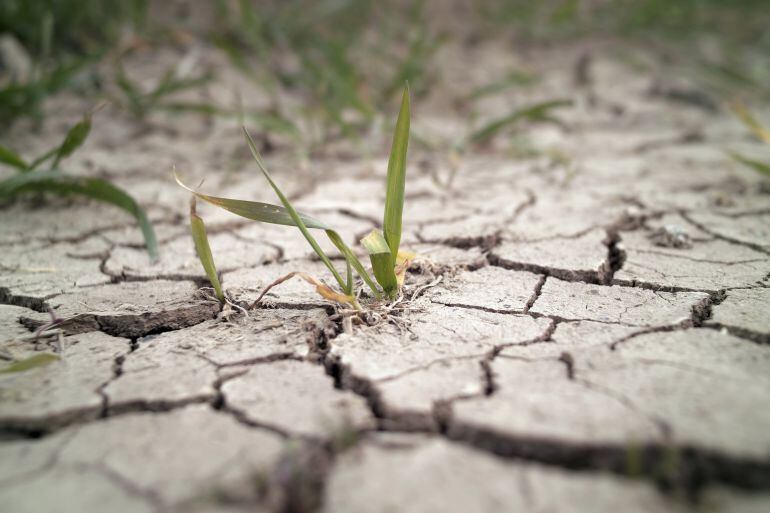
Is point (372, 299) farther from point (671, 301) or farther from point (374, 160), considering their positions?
point (374, 160)

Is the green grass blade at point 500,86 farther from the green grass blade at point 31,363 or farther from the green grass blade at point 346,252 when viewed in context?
the green grass blade at point 31,363

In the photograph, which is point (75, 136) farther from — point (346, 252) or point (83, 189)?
point (346, 252)

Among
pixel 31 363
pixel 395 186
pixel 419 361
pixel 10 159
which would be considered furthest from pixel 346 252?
pixel 10 159

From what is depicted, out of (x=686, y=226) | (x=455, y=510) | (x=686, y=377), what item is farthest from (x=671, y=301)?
(x=455, y=510)

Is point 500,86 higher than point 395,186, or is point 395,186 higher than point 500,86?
point 500,86

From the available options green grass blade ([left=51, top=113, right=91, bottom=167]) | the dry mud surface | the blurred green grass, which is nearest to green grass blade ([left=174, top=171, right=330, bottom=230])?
the dry mud surface
